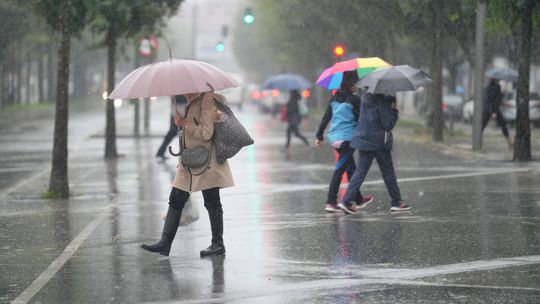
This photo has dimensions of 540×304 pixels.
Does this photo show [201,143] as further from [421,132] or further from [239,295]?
[421,132]

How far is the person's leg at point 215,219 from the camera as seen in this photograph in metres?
10.7

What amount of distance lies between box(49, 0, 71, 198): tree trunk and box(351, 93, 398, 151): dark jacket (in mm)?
5000

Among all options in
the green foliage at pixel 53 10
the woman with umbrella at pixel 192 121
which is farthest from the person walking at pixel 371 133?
the green foliage at pixel 53 10

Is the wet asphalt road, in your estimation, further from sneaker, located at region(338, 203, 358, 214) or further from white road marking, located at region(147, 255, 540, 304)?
sneaker, located at region(338, 203, 358, 214)

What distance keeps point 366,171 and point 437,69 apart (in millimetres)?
17726

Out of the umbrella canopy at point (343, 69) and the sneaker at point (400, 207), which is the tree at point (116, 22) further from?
the sneaker at point (400, 207)

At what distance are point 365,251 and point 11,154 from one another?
19.3 meters

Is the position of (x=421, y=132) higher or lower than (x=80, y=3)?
lower

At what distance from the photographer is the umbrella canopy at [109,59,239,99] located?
10.2 m

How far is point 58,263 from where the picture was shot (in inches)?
408

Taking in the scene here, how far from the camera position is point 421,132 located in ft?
117

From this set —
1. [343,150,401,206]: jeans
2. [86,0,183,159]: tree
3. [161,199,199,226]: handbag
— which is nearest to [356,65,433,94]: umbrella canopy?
[343,150,401,206]: jeans

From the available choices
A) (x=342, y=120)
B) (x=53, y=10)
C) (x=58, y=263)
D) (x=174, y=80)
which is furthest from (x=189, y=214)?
(x=53, y=10)

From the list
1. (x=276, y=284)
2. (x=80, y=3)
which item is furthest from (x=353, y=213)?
(x=80, y=3)
